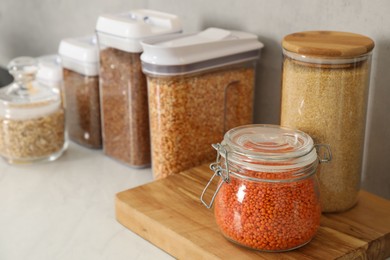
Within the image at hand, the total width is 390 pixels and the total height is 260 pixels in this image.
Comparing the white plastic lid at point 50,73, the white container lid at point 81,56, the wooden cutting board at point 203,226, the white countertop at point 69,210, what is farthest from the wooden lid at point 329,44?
the white plastic lid at point 50,73

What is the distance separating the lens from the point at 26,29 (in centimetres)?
208

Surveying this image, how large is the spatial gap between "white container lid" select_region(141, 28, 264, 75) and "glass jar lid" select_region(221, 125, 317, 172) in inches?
8.5

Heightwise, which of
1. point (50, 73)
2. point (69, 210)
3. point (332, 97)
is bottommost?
point (69, 210)

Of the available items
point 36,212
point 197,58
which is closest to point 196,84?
point 197,58

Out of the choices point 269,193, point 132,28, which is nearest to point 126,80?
point 132,28

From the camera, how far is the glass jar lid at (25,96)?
1.33 meters

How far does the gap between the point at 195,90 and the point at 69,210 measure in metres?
0.31

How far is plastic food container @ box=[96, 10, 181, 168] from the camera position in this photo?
1242mm

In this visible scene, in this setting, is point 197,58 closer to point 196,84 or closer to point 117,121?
point 196,84

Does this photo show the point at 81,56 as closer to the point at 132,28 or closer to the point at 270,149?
the point at 132,28

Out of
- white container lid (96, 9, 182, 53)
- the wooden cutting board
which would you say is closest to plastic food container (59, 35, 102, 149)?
white container lid (96, 9, 182, 53)

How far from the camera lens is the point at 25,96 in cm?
136

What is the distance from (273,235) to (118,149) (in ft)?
1.74

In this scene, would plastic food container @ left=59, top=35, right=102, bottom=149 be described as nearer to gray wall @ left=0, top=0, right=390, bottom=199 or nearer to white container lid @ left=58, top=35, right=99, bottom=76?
white container lid @ left=58, top=35, right=99, bottom=76
